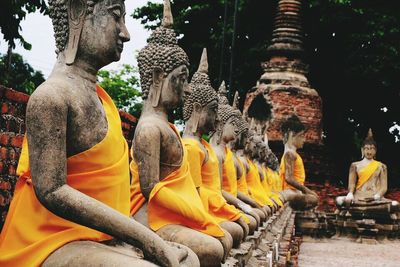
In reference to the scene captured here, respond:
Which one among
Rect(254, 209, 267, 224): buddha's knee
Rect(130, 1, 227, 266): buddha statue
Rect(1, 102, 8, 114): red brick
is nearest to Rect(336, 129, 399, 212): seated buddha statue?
Rect(254, 209, 267, 224): buddha's knee

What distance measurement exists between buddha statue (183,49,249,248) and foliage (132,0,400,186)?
11861mm

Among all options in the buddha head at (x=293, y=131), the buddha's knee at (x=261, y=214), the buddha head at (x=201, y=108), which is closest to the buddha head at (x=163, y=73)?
the buddha head at (x=201, y=108)

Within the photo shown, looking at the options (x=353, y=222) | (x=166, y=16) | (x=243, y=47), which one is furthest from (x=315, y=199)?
(x=166, y=16)

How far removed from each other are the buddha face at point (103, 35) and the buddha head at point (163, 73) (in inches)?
45.3

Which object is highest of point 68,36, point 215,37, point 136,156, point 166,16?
point 215,37

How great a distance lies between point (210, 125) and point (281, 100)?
1337cm

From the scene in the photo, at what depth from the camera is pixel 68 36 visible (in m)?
2.74

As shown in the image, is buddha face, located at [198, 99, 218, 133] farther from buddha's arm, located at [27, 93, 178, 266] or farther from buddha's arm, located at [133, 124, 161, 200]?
buddha's arm, located at [27, 93, 178, 266]

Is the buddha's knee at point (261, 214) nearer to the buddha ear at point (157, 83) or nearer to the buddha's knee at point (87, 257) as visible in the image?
the buddha ear at point (157, 83)

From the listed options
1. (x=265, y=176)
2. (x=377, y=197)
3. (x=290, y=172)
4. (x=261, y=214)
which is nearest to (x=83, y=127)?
(x=261, y=214)

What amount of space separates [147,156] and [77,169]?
3.70 feet

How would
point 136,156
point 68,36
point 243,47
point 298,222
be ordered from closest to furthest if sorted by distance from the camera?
point 68,36
point 136,156
point 298,222
point 243,47

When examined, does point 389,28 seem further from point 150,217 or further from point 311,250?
point 150,217

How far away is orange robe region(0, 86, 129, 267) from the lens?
2451 mm
